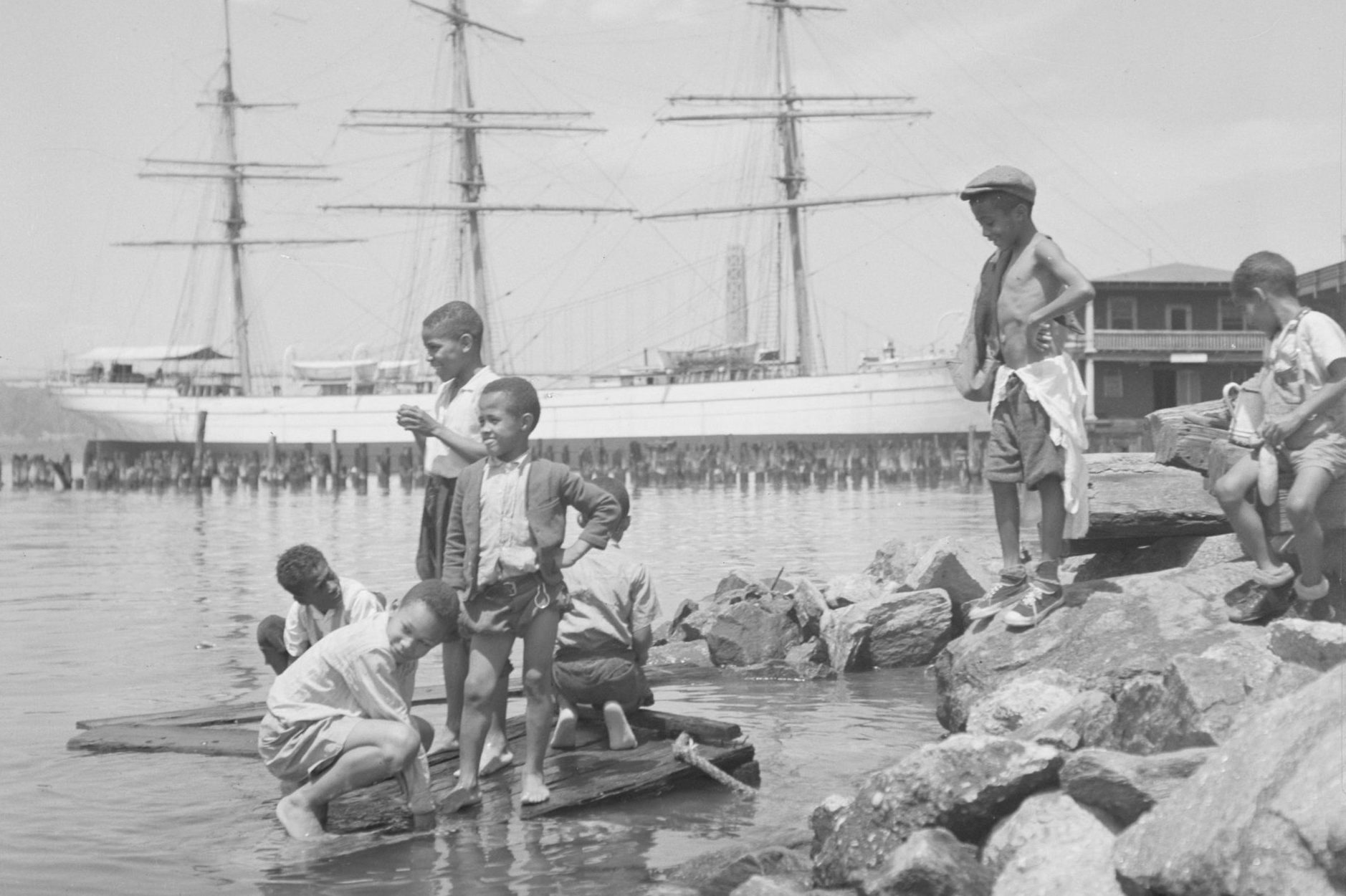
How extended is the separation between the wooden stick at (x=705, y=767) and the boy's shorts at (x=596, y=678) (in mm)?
360

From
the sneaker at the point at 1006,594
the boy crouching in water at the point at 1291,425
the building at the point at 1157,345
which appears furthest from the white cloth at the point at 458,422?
the building at the point at 1157,345

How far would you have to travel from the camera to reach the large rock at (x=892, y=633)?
32.7 ft

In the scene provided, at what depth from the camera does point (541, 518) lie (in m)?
6.06

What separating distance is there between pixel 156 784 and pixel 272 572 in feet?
46.8

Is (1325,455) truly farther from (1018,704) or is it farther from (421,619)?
(421,619)

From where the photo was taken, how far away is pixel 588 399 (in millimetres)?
78188

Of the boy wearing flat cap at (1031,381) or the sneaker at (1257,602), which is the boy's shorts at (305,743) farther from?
the sneaker at (1257,602)

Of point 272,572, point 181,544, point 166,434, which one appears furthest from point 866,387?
point 272,572

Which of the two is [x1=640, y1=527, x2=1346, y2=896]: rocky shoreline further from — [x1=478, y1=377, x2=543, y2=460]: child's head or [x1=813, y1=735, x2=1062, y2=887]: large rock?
[x1=478, y1=377, x2=543, y2=460]: child's head

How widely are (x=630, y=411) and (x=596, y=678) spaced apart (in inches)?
2791

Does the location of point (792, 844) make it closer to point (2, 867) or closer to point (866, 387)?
point (2, 867)

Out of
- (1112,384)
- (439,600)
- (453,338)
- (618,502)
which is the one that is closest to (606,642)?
(618,502)

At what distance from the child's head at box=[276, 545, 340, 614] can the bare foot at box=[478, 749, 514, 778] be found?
0.95m

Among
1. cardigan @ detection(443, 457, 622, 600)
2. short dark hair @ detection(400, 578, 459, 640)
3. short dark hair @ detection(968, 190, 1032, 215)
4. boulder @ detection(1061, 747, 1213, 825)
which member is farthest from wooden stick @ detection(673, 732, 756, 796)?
short dark hair @ detection(968, 190, 1032, 215)
